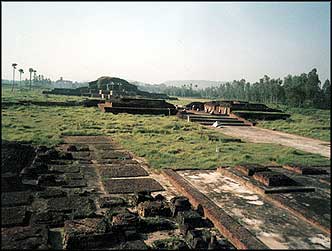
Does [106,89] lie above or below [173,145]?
above

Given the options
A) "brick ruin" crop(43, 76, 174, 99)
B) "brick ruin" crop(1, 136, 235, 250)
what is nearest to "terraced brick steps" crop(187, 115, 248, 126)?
"brick ruin" crop(1, 136, 235, 250)

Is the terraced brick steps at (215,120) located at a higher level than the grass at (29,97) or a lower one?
lower

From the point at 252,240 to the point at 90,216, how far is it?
9.21 ft

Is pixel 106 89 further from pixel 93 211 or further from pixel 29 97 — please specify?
pixel 93 211

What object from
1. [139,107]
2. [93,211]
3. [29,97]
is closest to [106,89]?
[29,97]

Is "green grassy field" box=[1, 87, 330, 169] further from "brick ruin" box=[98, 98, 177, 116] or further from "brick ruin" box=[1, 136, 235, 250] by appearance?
"brick ruin" box=[98, 98, 177, 116]

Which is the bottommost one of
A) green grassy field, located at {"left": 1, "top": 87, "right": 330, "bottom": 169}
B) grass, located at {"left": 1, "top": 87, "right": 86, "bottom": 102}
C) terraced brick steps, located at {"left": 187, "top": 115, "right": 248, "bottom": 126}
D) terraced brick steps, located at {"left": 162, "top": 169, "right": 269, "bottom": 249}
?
terraced brick steps, located at {"left": 162, "top": 169, "right": 269, "bottom": 249}

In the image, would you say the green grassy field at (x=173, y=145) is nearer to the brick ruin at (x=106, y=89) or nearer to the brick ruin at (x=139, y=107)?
the brick ruin at (x=139, y=107)

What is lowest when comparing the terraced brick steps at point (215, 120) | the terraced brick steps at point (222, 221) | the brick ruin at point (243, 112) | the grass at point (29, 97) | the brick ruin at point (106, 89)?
the terraced brick steps at point (222, 221)

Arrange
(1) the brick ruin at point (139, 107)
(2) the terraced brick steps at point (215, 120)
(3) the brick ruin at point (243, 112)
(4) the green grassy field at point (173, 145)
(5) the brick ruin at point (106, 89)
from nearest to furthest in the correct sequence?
(4) the green grassy field at point (173, 145), (2) the terraced brick steps at point (215, 120), (3) the brick ruin at point (243, 112), (1) the brick ruin at point (139, 107), (5) the brick ruin at point (106, 89)

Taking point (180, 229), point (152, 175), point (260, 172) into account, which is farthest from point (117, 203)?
point (260, 172)

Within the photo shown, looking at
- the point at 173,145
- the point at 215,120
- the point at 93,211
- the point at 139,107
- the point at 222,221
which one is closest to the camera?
the point at 222,221

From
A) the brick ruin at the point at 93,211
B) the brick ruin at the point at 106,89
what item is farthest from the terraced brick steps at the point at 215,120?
the brick ruin at the point at 106,89

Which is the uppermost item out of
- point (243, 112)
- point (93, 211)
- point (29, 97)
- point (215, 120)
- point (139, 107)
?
point (29, 97)
